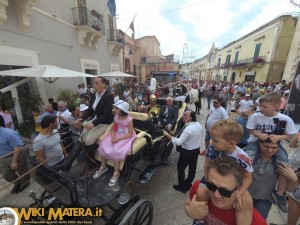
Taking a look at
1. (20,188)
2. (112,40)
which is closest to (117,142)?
(20,188)

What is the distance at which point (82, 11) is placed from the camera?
29.3ft

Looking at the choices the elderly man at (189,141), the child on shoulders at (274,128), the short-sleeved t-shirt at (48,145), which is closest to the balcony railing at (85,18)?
the short-sleeved t-shirt at (48,145)

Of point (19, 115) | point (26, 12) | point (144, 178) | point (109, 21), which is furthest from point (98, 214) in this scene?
point (109, 21)

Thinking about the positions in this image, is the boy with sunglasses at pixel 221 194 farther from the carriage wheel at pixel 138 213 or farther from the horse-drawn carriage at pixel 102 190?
the horse-drawn carriage at pixel 102 190

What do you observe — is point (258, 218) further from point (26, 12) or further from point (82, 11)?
point (82, 11)

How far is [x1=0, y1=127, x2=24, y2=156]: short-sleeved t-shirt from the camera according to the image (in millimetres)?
2781

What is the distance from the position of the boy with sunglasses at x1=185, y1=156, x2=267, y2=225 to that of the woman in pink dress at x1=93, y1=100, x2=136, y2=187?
5.02 feet

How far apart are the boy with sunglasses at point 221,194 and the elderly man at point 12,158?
2.85m

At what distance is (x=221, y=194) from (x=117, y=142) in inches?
75.4

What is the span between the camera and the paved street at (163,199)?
265 centimetres

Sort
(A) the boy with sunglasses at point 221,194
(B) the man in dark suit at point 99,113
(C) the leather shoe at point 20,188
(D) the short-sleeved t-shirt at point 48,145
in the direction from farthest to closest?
(C) the leather shoe at point 20,188 → (B) the man in dark suit at point 99,113 → (D) the short-sleeved t-shirt at point 48,145 → (A) the boy with sunglasses at point 221,194

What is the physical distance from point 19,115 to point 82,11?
6847mm

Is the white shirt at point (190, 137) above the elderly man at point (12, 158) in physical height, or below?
above

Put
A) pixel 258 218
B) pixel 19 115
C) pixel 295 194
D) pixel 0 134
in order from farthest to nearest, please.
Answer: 1. pixel 19 115
2. pixel 0 134
3. pixel 295 194
4. pixel 258 218
